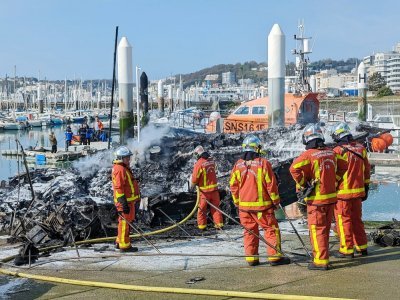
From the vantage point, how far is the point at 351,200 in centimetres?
675

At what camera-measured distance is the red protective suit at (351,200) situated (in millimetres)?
6699

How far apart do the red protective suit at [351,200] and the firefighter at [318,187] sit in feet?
1.83

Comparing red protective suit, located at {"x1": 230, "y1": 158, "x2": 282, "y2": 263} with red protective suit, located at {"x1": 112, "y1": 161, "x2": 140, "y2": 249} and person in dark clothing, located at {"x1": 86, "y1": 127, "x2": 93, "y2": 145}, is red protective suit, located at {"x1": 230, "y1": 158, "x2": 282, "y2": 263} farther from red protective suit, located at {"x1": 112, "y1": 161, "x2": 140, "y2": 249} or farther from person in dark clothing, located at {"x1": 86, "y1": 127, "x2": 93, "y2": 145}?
person in dark clothing, located at {"x1": 86, "y1": 127, "x2": 93, "y2": 145}

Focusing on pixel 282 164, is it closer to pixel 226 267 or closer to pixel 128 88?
pixel 226 267

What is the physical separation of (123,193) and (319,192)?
293 centimetres

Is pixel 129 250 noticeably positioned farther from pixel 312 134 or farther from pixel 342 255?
pixel 312 134

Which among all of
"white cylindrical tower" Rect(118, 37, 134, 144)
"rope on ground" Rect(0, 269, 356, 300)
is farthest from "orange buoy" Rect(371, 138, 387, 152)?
"rope on ground" Rect(0, 269, 356, 300)

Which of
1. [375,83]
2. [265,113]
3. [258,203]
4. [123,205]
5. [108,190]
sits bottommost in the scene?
[108,190]

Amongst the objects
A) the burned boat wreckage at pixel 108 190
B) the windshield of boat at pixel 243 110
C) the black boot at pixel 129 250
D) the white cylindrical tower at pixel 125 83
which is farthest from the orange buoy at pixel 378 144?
the black boot at pixel 129 250

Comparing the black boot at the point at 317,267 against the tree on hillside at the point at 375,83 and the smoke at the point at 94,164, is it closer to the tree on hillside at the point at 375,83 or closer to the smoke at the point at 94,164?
the smoke at the point at 94,164

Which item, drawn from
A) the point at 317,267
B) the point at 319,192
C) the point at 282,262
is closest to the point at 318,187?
the point at 319,192

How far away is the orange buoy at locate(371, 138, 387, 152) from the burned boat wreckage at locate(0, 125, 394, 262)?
8292 mm

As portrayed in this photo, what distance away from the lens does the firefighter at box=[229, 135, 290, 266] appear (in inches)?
255

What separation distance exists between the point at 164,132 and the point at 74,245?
1094 cm
